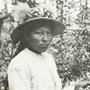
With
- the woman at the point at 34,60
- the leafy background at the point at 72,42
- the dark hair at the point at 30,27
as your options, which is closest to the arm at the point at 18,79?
the woman at the point at 34,60

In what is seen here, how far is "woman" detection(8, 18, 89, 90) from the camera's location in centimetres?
→ 223

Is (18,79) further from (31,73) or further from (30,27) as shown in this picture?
(30,27)

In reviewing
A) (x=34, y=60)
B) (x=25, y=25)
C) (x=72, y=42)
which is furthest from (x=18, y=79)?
(x=72, y=42)

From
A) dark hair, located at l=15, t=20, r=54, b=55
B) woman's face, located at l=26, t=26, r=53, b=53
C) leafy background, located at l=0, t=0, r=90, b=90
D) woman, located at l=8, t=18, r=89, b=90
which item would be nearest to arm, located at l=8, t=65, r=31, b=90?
woman, located at l=8, t=18, r=89, b=90

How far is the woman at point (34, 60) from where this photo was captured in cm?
223

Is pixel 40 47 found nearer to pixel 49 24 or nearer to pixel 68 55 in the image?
pixel 49 24

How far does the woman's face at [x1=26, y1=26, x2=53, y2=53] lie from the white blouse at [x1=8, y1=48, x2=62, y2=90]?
0.06 meters

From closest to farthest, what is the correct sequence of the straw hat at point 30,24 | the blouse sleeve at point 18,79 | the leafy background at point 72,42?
1. the blouse sleeve at point 18,79
2. the straw hat at point 30,24
3. the leafy background at point 72,42

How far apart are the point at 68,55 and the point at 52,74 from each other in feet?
8.45

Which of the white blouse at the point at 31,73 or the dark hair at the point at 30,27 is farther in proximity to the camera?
the dark hair at the point at 30,27

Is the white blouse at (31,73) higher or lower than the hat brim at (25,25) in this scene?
lower

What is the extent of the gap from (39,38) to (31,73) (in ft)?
1.13

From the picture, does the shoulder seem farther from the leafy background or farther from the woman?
the leafy background

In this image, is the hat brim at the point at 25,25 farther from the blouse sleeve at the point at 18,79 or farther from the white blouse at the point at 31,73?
the blouse sleeve at the point at 18,79
